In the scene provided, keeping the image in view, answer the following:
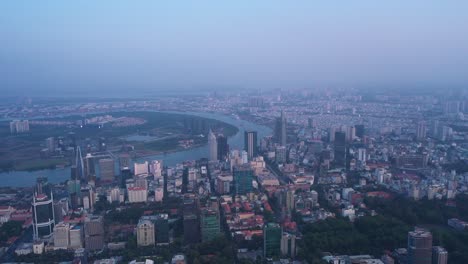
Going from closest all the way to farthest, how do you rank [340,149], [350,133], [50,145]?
[340,149]
[50,145]
[350,133]

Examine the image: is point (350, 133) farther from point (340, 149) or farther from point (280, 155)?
point (280, 155)

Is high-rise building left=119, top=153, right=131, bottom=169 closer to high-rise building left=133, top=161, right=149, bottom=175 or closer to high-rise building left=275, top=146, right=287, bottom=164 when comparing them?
high-rise building left=133, top=161, right=149, bottom=175

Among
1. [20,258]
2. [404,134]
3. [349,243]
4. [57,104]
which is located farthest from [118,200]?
[57,104]

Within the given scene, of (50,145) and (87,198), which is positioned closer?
(87,198)

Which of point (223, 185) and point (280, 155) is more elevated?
point (280, 155)

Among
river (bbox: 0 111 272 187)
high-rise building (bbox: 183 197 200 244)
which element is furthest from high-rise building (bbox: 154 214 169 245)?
river (bbox: 0 111 272 187)

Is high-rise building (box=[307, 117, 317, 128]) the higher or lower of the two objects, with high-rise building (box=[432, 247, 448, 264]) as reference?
higher

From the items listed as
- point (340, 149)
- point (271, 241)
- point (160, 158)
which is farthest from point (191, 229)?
point (340, 149)
